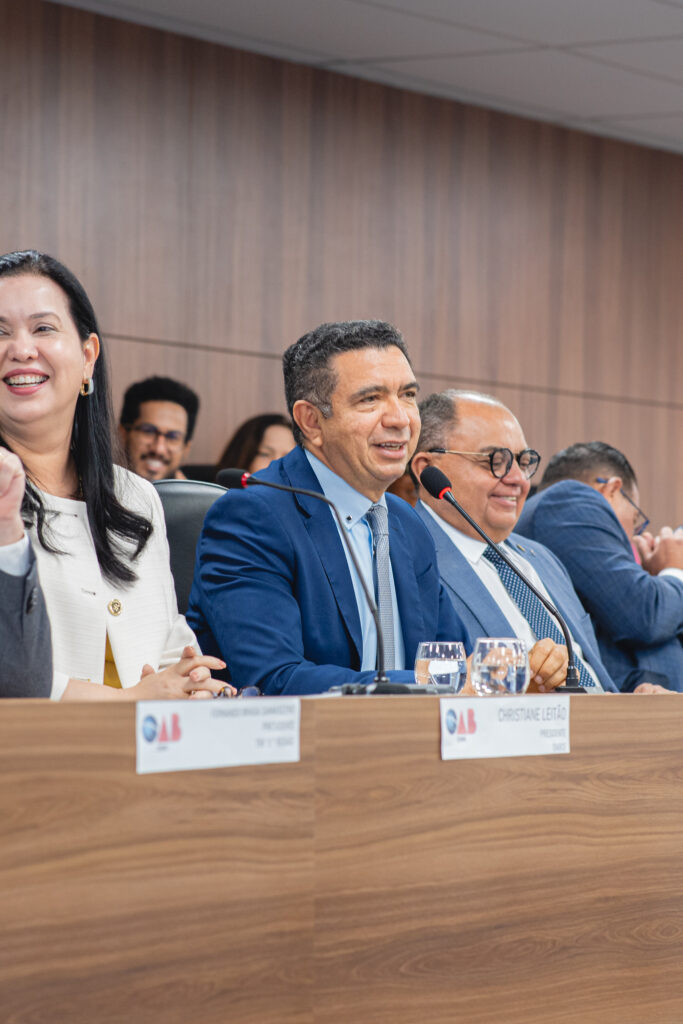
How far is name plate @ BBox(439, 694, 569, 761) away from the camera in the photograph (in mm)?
1458

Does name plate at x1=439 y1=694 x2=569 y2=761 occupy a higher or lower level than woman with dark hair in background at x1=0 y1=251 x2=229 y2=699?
lower

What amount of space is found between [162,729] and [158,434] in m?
3.04

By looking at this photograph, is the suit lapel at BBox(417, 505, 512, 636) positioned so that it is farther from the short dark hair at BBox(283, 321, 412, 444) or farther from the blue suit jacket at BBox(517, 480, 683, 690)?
the blue suit jacket at BBox(517, 480, 683, 690)

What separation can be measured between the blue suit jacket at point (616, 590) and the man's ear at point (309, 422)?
3.62 feet

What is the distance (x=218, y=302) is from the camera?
4.63 m

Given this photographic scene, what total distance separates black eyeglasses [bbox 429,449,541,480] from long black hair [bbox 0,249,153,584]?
91cm

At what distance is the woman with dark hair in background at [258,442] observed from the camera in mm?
4328

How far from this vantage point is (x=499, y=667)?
169 centimetres

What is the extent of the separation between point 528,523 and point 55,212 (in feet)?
6.42

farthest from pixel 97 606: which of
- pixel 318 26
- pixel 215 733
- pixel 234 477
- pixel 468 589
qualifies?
pixel 318 26

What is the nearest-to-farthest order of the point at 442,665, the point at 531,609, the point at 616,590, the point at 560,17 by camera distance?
1. the point at 442,665
2. the point at 531,609
3. the point at 616,590
4. the point at 560,17

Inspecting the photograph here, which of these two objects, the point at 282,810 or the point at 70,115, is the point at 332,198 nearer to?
the point at 70,115

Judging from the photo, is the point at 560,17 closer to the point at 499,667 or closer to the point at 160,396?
the point at 160,396

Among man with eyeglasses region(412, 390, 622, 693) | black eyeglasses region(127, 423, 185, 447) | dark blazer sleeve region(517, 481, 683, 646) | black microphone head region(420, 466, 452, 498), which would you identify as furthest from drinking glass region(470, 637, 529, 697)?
black eyeglasses region(127, 423, 185, 447)
